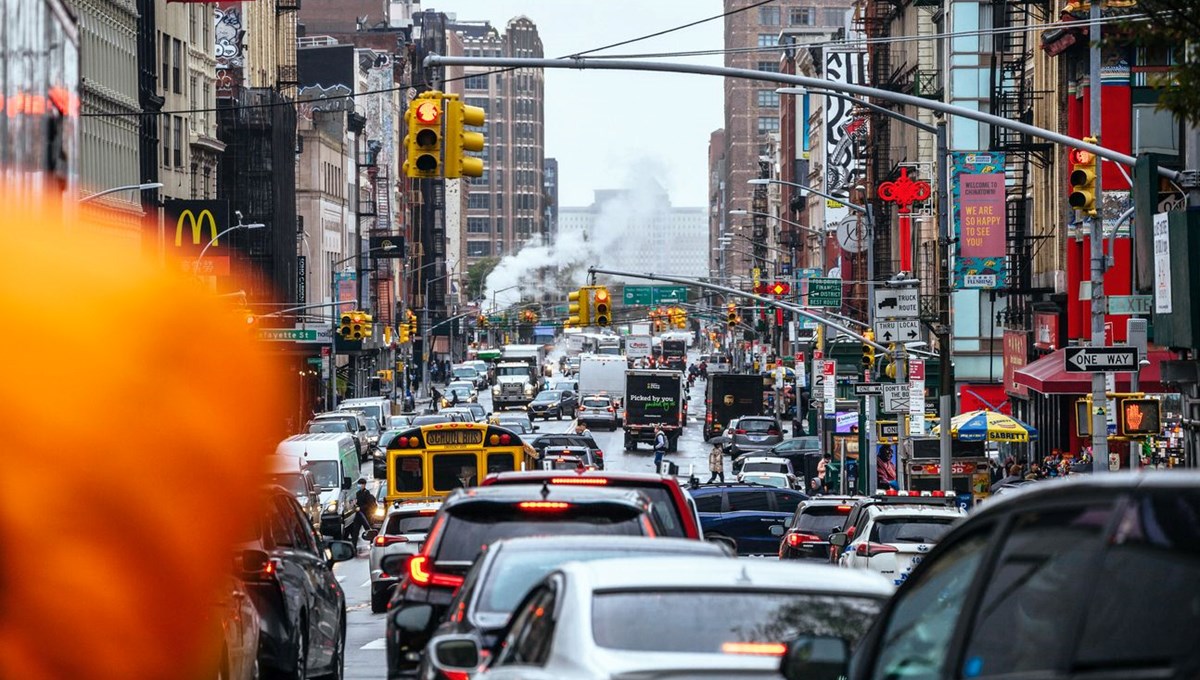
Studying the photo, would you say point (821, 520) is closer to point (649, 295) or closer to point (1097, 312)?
point (1097, 312)

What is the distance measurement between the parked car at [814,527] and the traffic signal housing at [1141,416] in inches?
145

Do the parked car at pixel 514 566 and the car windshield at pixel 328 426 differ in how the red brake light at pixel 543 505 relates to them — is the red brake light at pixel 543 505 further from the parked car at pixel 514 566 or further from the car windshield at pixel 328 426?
the car windshield at pixel 328 426

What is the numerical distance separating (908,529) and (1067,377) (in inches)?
939

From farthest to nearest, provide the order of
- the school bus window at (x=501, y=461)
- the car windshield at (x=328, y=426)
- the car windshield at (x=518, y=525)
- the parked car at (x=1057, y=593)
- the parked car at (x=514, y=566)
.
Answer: the car windshield at (x=328, y=426)
the school bus window at (x=501, y=461)
the car windshield at (x=518, y=525)
the parked car at (x=514, y=566)
the parked car at (x=1057, y=593)

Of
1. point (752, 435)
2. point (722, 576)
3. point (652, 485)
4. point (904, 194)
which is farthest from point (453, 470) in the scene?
point (752, 435)

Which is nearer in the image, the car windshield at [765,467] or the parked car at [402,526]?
the parked car at [402,526]

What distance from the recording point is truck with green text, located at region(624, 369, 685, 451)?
81.9 metres

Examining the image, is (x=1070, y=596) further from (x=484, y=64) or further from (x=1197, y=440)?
(x=1197, y=440)

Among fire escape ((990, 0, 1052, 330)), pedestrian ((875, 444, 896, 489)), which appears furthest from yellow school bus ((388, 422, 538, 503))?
fire escape ((990, 0, 1052, 330))

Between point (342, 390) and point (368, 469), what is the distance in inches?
1564

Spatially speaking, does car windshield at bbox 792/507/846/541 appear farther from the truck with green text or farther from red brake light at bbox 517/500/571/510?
the truck with green text

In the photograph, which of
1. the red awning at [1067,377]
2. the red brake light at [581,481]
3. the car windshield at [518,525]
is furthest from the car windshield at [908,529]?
the red awning at [1067,377]

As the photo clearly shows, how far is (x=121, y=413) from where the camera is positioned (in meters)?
10.7

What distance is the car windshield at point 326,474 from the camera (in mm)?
41531
